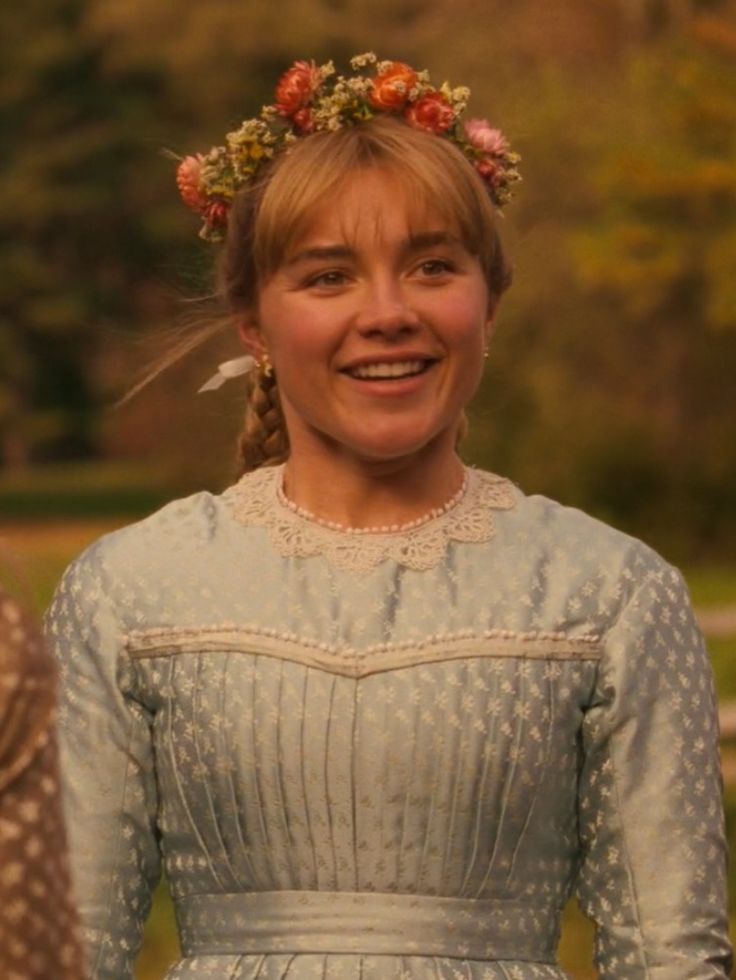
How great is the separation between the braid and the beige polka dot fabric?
1.99 m

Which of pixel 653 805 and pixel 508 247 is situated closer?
pixel 653 805

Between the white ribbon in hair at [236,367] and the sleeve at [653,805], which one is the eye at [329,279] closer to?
the white ribbon in hair at [236,367]

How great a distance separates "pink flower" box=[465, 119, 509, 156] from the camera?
161 inches

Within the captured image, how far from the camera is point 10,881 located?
7.25ft

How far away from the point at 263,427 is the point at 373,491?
12.7 inches

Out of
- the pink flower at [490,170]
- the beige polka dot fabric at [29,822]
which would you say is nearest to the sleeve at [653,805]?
the pink flower at [490,170]

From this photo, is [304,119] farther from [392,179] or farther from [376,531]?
[376,531]

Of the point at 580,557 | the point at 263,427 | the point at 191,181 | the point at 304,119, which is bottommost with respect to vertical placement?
the point at 580,557

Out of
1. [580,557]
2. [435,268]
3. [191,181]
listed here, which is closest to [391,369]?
[435,268]

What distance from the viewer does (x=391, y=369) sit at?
12.7ft

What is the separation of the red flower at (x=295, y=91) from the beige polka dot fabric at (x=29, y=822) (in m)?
1.92

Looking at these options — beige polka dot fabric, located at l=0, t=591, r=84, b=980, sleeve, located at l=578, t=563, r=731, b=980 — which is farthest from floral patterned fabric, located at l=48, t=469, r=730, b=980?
beige polka dot fabric, located at l=0, t=591, r=84, b=980

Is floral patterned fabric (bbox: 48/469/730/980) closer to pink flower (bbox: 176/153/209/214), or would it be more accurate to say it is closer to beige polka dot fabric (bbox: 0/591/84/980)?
pink flower (bbox: 176/153/209/214)

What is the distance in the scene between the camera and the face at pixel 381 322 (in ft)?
12.7
